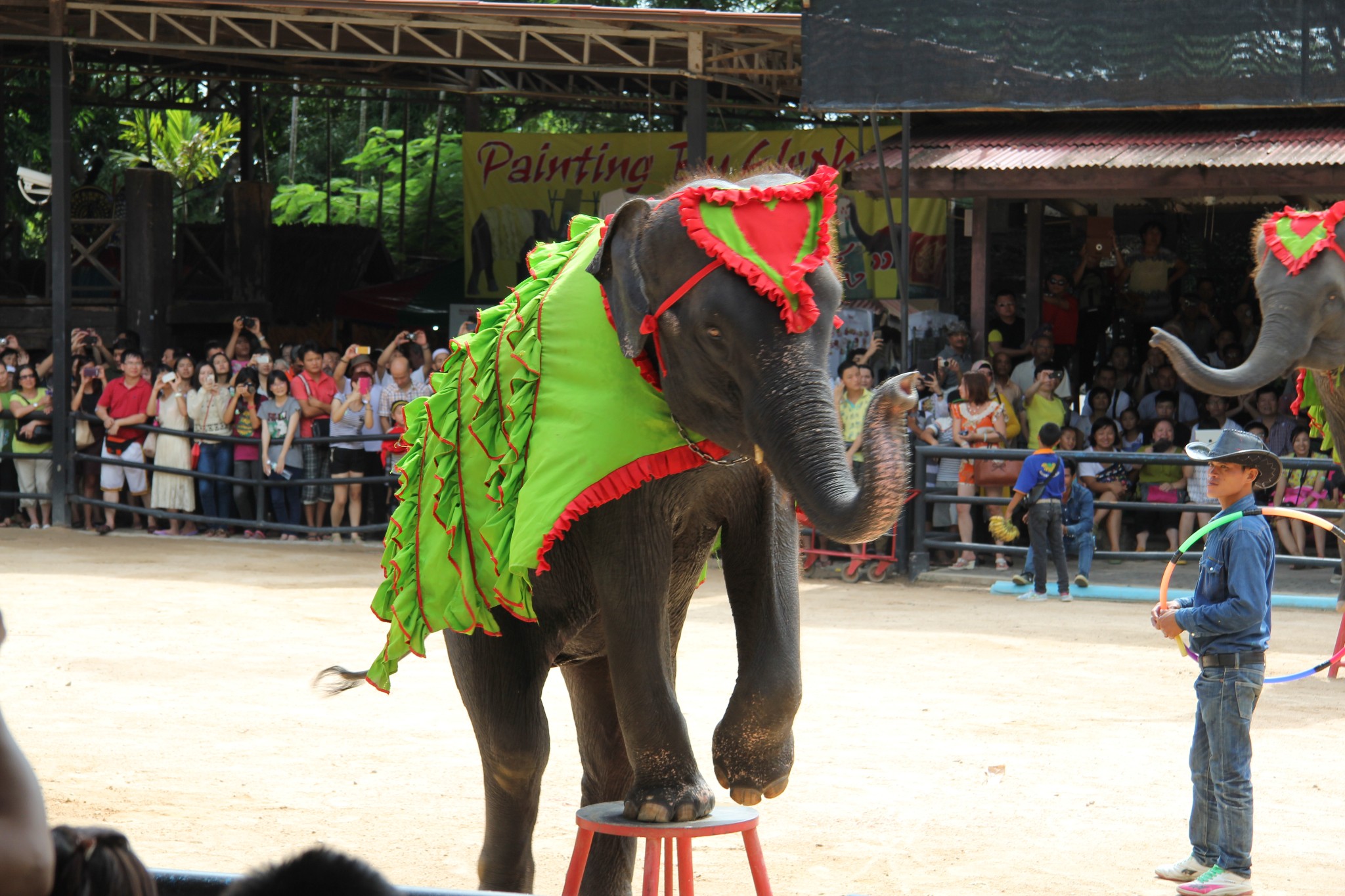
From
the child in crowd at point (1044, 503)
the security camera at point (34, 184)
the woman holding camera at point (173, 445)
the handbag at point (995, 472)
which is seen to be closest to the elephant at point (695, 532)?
the child in crowd at point (1044, 503)

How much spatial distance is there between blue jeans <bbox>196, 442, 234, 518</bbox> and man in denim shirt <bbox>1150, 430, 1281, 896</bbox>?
403 inches

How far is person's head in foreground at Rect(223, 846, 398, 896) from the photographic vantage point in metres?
1.56

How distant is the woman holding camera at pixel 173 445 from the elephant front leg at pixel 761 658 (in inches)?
428

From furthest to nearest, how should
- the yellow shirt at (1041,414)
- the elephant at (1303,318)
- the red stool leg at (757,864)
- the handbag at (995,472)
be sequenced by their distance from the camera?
the yellow shirt at (1041,414)
the handbag at (995,472)
the elephant at (1303,318)
the red stool leg at (757,864)

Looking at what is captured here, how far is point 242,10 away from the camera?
1406 centimetres

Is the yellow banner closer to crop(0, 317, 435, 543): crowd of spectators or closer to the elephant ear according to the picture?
crop(0, 317, 435, 543): crowd of spectators

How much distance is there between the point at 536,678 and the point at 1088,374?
36.4ft

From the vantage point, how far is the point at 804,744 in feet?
22.5

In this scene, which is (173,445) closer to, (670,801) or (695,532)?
(695,532)

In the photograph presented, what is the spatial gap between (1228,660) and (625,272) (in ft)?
8.24

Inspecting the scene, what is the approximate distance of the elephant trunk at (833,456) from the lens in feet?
9.66

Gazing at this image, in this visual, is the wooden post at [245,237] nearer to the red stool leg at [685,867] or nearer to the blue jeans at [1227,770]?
the blue jeans at [1227,770]

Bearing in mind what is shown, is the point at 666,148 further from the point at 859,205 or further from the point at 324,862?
the point at 324,862

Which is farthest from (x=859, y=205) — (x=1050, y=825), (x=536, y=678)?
(x=536, y=678)
